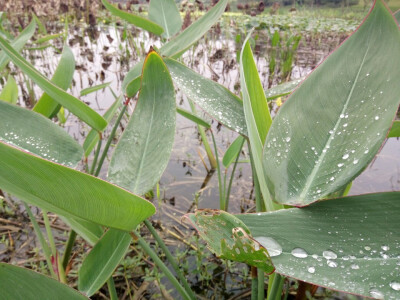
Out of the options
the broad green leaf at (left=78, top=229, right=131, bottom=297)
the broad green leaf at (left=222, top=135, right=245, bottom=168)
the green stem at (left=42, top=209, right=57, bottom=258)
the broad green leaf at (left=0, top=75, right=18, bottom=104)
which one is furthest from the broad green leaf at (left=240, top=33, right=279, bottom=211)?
the broad green leaf at (left=0, top=75, right=18, bottom=104)

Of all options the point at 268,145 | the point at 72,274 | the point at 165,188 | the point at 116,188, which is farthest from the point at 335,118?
the point at 165,188

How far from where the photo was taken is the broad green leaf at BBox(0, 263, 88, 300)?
1.12ft

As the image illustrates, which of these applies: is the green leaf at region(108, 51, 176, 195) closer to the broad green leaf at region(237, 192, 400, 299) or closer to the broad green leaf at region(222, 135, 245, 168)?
the broad green leaf at region(237, 192, 400, 299)

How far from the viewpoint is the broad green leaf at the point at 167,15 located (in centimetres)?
104

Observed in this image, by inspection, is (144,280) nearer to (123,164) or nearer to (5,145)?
(123,164)

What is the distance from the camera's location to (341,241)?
1.15 feet

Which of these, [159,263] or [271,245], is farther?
[159,263]

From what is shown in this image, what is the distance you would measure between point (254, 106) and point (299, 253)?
294 millimetres

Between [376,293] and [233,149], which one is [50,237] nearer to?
[233,149]

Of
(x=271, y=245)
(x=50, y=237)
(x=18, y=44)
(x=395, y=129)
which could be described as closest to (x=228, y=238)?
(x=271, y=245)

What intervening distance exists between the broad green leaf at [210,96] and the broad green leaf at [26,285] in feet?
1.17

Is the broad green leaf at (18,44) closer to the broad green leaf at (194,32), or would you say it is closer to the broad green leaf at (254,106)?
the broad green leaf at (194,32)

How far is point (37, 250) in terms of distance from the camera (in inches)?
37.9

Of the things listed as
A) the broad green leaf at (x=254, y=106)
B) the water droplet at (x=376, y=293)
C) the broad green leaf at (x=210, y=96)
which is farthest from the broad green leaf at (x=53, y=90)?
the water droplet at (x=376, y=293)
